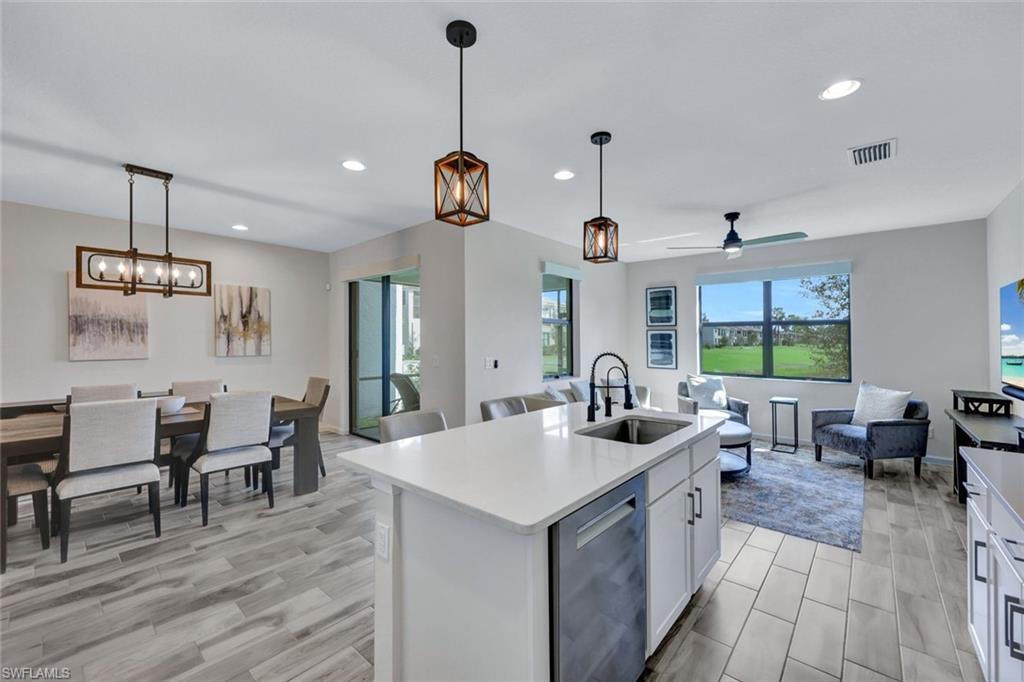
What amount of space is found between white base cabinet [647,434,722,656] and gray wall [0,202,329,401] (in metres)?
5.42

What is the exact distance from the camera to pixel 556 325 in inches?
229

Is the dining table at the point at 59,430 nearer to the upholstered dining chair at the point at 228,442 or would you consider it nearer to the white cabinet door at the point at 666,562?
the upholstered dining chair at the point at 228,442

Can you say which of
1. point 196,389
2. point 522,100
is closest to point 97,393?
point 196,389

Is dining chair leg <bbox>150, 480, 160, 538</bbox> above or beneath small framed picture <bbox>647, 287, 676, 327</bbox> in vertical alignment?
beneath

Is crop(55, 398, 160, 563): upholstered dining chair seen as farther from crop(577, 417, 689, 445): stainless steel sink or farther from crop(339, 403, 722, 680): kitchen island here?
crop(577, 417, 689, 445): stainless steel sink

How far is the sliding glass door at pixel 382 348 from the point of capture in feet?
18.2

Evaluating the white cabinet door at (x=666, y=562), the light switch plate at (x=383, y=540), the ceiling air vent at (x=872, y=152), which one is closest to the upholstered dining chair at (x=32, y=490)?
the light switch plate at (x=383, y=540)

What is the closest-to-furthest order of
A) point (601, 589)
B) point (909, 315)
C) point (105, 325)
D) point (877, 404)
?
point (601, 589) < point (105, 325) < point (877, 404) < point (909, 315)

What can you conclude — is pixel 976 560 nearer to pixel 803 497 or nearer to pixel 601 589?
pixel 601 589

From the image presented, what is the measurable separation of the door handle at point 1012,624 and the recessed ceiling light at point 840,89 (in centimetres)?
224

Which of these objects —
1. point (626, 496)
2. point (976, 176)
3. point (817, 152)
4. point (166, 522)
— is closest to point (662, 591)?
point (626, 496)

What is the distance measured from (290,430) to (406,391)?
1.58 m

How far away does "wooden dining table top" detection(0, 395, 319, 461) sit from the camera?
254cm

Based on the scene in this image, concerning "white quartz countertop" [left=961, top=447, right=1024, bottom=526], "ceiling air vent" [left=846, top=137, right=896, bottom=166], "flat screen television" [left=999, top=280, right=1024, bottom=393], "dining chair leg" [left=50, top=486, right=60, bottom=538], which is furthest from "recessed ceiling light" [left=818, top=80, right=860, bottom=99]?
"dining chair leg" [left=50, top=486, right=60, bottom=538]
